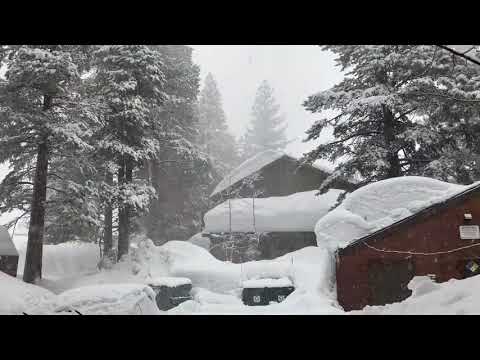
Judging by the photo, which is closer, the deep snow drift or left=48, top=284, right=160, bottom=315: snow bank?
left=48, top=284, right=160, bottom=315: snow bank

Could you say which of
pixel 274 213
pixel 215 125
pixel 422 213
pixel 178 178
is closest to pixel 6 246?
pixel 274 213

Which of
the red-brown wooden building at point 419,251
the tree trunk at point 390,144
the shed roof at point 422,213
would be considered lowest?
the red-brown wooden building at point 419,251

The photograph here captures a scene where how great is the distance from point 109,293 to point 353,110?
12.3 m

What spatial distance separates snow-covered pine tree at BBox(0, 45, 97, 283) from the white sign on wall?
11.7m

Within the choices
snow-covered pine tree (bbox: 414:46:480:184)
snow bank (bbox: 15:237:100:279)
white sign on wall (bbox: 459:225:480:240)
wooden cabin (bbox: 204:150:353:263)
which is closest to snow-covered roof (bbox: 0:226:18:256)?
snow bank (bbox: 15:237:100:279)

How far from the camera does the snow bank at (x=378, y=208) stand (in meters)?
9.12

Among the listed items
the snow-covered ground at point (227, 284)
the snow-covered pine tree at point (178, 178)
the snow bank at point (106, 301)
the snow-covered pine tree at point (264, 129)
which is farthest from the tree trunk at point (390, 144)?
the snow-covered pine tree at point (264, 129)

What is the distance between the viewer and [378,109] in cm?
1566

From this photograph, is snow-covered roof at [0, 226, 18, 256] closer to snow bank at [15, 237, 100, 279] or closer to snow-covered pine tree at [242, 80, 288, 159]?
snow bank at [15, 237, 100, 279]

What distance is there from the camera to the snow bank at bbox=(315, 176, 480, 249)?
9.12 metres

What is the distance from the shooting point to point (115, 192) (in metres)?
16.0

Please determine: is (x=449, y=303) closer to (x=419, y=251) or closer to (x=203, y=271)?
(x=419, y=251)

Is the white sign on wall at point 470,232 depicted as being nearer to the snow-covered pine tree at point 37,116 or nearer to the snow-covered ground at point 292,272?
the snow-covered ground at point 292,272

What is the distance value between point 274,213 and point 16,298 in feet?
47.3
